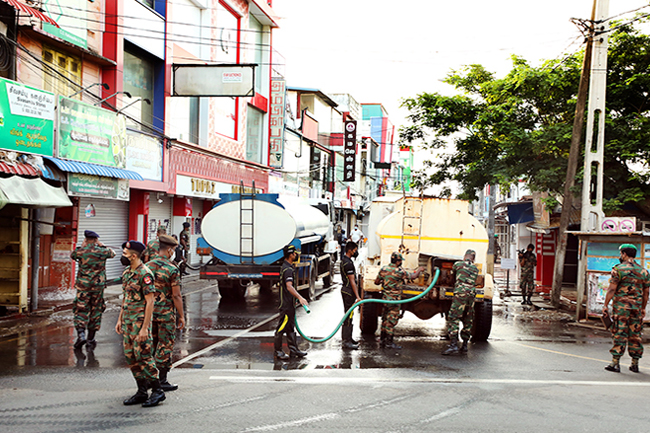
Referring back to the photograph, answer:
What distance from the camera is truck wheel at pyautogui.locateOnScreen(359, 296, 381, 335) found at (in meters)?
11.3

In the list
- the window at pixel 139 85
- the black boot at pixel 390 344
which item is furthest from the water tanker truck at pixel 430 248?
the window at pixel 139 85

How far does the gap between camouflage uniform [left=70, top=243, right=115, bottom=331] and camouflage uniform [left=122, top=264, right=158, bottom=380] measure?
3899mm

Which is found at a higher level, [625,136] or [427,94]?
[427,94]

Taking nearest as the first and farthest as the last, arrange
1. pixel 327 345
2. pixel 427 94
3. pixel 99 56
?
1. pixel 327 345
2. pixel 99 56
3. pixel 427 94

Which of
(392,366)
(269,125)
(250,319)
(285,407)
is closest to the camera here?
(285,407)

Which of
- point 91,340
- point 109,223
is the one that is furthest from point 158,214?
point 91,340

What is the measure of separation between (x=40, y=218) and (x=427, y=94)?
13918 millimetres

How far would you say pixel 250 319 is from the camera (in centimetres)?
1335

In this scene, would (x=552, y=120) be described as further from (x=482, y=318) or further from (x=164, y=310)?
(x=164, y=310)

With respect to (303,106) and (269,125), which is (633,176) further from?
(303,106)

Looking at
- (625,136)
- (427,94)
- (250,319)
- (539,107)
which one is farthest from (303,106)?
(250,319)

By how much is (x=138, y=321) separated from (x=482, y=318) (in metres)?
6.66

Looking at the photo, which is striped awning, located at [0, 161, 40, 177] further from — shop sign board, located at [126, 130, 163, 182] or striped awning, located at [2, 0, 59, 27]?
shop sign board, located at [126, 130, 163, 182]

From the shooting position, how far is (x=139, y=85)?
20969mm
